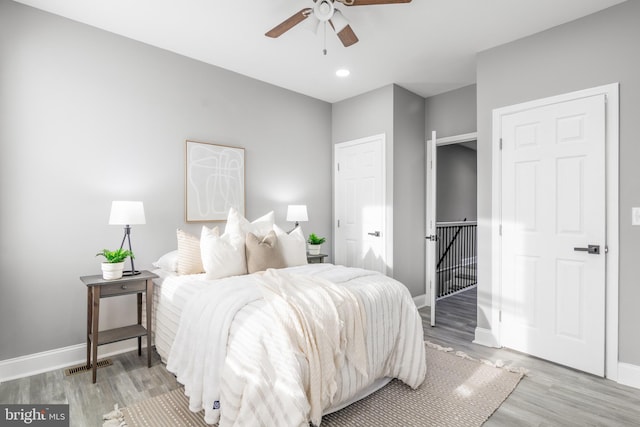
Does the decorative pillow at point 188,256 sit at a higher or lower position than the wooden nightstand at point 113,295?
higher

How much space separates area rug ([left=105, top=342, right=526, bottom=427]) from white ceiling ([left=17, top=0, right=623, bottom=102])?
9.09 ft

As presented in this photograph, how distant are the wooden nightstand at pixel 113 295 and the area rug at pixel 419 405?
0.65 m

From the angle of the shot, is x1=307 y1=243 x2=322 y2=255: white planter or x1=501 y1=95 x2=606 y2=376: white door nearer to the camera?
x1=501 y1=95 x2=606 y2=376: white door

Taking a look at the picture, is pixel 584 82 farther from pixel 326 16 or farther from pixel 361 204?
pixel 361 204

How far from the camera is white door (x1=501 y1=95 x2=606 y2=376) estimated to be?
265 centimetres

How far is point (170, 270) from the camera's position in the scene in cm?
302

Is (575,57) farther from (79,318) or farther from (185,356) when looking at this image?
(79,318)

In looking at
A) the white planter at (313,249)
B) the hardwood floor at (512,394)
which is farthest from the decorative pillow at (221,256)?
the white planter at (313,249)

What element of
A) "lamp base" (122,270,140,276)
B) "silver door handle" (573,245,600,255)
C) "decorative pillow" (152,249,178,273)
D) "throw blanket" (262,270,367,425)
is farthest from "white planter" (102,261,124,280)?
"silver door handle" (573,245,600,255)

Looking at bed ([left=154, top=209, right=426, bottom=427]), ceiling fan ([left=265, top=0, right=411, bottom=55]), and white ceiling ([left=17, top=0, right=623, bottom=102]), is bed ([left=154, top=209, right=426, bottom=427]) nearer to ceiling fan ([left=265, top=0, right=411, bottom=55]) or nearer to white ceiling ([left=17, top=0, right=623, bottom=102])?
ceiling fan ([left=265, top=0, right=411, bottom=55])

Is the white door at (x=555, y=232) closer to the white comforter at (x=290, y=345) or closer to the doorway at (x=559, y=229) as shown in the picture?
the doorway at (x=559, y=229)

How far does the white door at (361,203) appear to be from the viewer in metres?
4.32

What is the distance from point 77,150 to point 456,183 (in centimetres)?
630

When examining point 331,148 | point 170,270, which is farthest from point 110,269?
point 331,148
